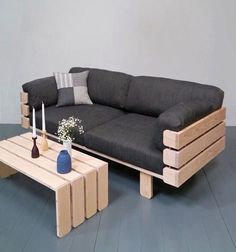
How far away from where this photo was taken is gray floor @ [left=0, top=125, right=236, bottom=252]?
85.3 inches

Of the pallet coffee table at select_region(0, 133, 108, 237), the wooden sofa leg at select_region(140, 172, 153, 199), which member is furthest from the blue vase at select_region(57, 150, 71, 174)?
the wooden sofa leg at select_region(140, 172, 153, 199)

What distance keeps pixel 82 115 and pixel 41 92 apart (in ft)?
1.92

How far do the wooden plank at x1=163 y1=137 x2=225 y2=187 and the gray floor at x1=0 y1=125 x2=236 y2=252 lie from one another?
Result: 0.26 m

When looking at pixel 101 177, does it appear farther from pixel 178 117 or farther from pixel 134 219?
pixel 178 117

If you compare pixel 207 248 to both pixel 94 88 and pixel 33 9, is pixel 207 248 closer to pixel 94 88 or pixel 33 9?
pixel 94 88

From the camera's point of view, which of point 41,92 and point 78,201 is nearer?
point 78,201

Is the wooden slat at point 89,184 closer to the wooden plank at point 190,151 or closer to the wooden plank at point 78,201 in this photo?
the wooden plank at point 78,201

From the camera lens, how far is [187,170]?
248cm

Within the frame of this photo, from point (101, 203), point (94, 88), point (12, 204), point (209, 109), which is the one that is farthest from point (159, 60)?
point (12, 204)

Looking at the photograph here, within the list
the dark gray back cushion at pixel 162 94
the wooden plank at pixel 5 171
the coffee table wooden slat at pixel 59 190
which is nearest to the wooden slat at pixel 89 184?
the coffee table wooden slat at pixel 59 190

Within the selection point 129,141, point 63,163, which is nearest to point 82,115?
point 129,141

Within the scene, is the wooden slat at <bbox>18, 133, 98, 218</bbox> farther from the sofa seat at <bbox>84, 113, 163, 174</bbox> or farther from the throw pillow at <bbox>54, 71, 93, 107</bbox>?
the throw pillow at <bbox>54, 71, 93, 107</bbox>

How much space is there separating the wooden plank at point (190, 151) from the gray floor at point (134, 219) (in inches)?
15.8

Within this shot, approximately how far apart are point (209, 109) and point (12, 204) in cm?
179
